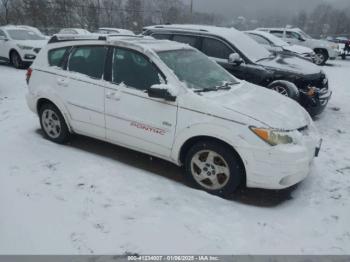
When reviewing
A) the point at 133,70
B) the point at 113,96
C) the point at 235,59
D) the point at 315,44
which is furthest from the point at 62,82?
the point at 315,44

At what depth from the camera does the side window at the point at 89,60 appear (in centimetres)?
471

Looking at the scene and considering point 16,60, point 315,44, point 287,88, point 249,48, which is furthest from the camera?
point 315,44

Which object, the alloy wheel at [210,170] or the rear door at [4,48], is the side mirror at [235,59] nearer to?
the alloy wheel at [210,170]

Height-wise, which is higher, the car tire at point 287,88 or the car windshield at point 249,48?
the car windshield at point 249,48

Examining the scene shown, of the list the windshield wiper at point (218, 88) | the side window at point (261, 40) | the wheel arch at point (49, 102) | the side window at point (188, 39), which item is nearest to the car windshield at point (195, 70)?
the windshield wiper at point (218, 88)

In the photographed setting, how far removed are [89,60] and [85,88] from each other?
41cm

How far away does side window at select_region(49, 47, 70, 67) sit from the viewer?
5.12 metres

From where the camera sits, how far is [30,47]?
12.7 metres

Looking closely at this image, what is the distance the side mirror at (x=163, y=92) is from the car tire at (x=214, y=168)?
625 mm

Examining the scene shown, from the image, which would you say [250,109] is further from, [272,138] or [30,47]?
[30,47]

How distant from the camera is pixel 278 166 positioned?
3631 mm

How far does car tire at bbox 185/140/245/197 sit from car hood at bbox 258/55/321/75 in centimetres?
397

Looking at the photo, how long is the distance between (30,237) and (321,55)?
700 inches

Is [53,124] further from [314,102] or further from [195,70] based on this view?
[314,102]
